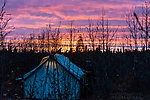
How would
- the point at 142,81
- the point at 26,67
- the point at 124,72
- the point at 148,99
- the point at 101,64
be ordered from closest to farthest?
the point at 101,64 → the point at 148,99 → the point at 142,81 → the point at 124,72 → the point at 26,67

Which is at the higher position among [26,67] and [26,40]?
[26,40]

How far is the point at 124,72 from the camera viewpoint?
18.9m

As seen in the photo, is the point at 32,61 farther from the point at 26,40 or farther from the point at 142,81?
the point at 142,81

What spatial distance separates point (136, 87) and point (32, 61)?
41.4 ft

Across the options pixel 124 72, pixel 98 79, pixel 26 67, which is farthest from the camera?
pixel 26 67

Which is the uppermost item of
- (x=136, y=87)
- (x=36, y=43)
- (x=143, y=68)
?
(x=36, y=43)

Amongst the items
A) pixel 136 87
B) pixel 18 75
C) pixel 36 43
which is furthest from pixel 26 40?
pixel 136 87

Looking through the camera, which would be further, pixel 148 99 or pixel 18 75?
pixel 18 75

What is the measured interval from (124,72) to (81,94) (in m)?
8.73

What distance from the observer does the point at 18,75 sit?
19578 mm

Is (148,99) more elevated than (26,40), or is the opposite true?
(26,40)

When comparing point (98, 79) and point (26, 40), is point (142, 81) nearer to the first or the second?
point (98, 79)

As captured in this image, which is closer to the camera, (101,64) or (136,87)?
(101,64)

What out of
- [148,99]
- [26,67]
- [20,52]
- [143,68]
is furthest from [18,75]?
[148,99]
